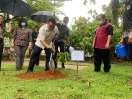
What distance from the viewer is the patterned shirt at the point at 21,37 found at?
7.32m

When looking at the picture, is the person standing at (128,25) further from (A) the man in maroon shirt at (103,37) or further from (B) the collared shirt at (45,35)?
(B) the collared shirt at (45,35)

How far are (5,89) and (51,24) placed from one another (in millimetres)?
2444

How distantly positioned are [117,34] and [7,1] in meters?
6.64

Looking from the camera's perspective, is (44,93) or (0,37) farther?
(0,37)

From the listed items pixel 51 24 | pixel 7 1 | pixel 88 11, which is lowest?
pixel 51 24

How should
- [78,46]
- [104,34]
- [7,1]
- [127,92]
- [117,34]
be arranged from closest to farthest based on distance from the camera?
[127,92], [104,34], [7,1], [117,34], [78,46]

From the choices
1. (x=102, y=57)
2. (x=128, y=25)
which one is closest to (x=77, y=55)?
(x=102, y=57)

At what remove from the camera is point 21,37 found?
24.1ft

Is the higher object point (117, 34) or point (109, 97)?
point (117, 34)

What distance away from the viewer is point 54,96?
3.72 m

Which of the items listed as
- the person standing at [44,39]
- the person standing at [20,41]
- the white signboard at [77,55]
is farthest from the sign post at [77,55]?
the person standing at [20,41]

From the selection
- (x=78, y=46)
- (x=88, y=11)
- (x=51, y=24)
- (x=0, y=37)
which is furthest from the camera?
(x=88, y=11)

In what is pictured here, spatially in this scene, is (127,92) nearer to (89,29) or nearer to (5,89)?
(5,89)

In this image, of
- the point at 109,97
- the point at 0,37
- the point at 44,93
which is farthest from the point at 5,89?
the point at 0,37
